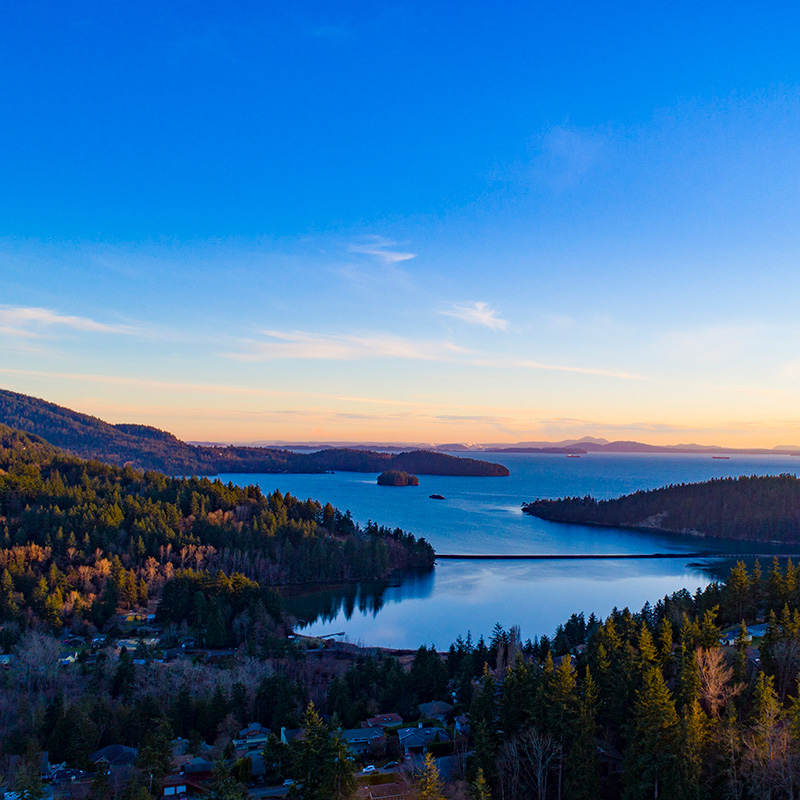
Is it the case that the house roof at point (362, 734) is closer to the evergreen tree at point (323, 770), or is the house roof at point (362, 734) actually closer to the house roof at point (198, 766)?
the house roof at point (198, 766)

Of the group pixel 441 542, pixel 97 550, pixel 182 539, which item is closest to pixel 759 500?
pixel 441 542

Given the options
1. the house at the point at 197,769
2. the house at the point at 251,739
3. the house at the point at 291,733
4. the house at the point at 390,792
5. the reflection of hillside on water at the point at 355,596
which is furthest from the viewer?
the reflection of hillside on water at the point at 355,596

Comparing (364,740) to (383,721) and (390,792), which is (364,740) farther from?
(390,792)

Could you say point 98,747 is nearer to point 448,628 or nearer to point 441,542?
point 448,628

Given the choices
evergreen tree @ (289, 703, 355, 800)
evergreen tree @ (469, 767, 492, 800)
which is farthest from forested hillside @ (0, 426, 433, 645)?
evergreen tree @ (469, 767, 492, 800)

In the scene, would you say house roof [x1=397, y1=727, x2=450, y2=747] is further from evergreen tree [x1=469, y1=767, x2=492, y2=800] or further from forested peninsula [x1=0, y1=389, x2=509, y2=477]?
forested peninsula [x1=0, y1=389, x2=509, y2=477]

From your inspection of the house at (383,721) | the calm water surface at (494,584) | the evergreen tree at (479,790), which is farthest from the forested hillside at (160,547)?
the evergreen tree at (479,790)

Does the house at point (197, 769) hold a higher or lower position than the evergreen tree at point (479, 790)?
lower
